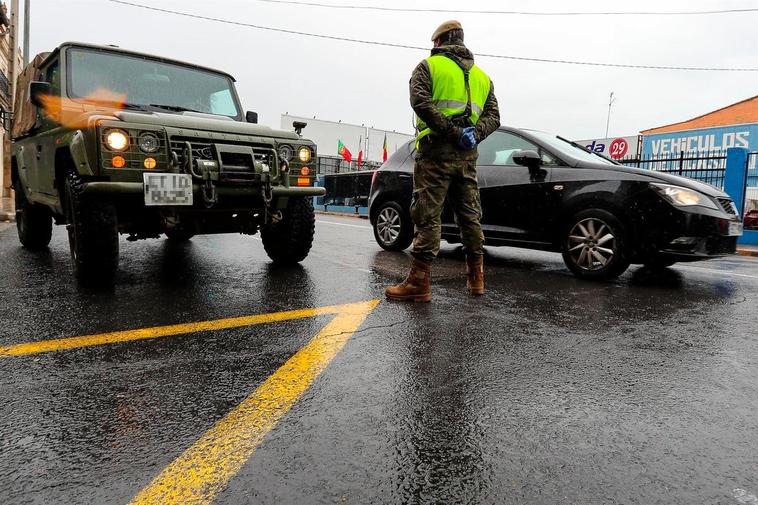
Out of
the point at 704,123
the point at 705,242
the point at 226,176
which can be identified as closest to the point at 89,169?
the point at 226,176

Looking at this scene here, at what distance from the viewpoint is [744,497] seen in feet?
5.40

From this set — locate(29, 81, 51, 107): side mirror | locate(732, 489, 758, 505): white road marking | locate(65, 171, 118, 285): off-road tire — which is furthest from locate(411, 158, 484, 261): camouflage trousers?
locate(29, 81, 51, 107): side mirror

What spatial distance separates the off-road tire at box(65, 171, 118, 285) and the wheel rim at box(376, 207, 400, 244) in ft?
11.9

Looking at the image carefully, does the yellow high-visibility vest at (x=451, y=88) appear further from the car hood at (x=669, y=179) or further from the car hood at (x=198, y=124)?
the car hood at (x=669, y=179)

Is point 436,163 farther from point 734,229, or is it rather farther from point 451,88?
point 734,229

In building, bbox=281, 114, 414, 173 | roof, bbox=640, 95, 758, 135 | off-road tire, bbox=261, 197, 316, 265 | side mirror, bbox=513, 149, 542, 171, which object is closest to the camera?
off-road tire, bbox=261, 197, 316, 265

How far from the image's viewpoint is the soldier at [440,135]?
4121mm

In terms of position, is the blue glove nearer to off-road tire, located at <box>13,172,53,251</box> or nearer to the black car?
the black car

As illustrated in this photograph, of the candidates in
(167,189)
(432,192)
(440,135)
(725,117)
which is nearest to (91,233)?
(167,189)

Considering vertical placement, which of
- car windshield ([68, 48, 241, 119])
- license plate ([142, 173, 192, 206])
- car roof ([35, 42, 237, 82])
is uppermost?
car roof ([35, 42, 237, 82])

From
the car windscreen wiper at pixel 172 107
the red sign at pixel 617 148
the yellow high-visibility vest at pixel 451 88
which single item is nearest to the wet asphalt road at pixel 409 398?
the yellow high-visibility vest at pixel 451 88

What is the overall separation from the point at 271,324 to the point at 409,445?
1746mm

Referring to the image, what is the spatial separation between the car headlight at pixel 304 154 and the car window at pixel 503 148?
2.30 meters

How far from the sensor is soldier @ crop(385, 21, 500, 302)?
4121 mm
